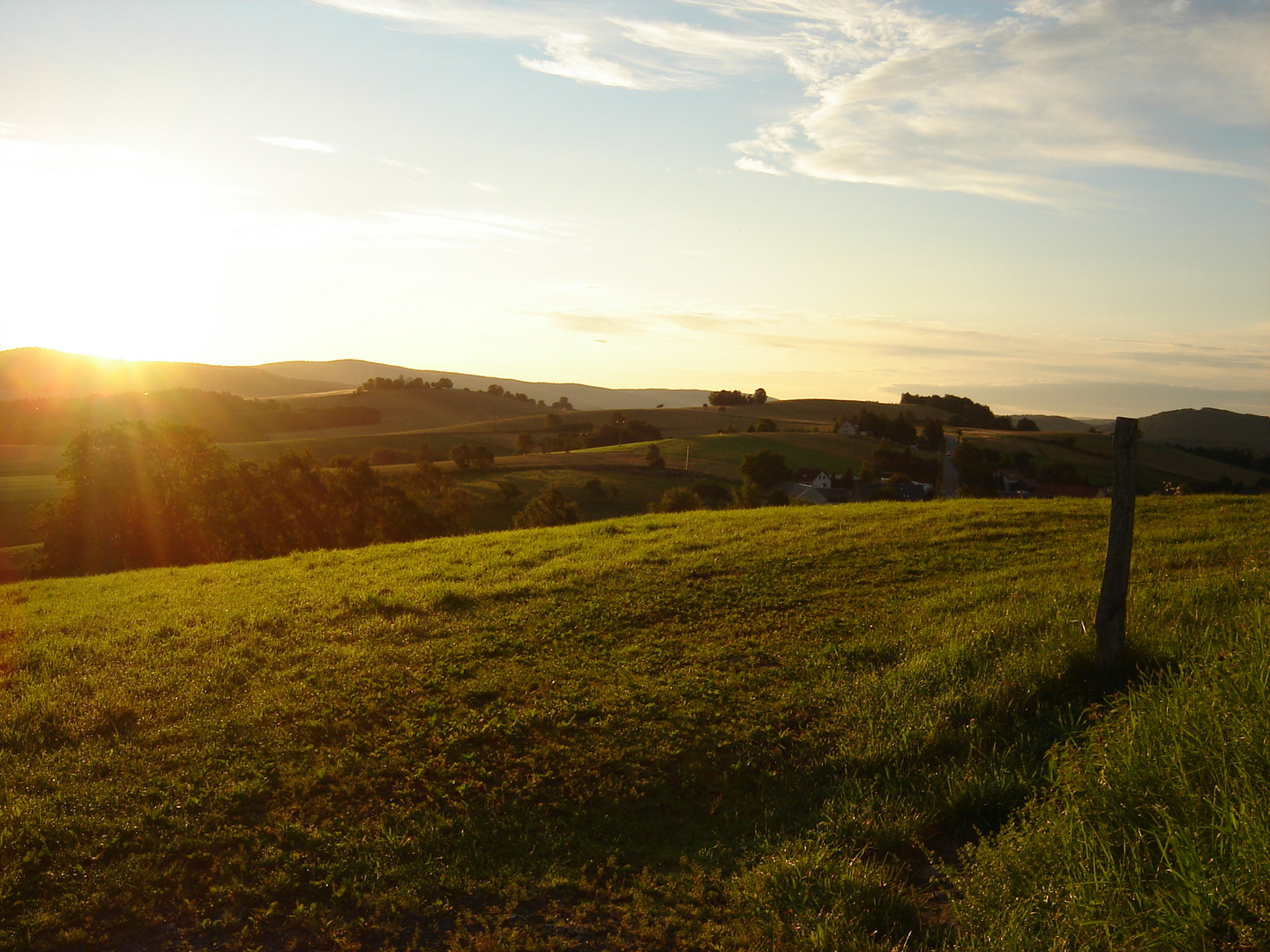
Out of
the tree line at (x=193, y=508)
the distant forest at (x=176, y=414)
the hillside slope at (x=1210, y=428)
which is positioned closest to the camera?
the tree line at (x=193, y=508)

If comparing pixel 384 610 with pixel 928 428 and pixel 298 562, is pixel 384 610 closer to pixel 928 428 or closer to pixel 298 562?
pixel 298 562

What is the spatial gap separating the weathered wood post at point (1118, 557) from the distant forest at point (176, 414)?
84339 millimetres

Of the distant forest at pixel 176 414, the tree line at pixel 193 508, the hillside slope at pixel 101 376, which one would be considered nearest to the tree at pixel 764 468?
the tree line at pixel 193 508

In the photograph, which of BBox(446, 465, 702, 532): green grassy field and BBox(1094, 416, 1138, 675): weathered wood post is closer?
BBox(1094, 416, 1138, 675): weathered wood post

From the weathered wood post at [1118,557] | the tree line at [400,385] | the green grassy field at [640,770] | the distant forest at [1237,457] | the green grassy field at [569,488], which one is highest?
the tree line at [400,385]

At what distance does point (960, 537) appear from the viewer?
A: 17359 millimetres

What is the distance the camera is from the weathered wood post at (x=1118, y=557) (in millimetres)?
8586

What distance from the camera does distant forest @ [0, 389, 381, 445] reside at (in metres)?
84.9

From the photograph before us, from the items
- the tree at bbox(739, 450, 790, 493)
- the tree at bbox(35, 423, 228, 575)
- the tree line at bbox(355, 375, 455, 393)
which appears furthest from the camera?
the tree line at bbox(355, 375, 455, 393)

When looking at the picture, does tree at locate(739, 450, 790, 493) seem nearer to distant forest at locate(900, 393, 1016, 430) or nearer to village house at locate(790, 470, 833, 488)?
village house at locate(790, 470, 833, 488)

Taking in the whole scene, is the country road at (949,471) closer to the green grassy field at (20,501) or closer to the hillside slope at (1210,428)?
the hillside slope at (1210,428)

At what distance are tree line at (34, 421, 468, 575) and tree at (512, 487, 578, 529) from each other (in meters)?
5.64

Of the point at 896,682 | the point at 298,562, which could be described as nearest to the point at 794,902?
the point at 896,682

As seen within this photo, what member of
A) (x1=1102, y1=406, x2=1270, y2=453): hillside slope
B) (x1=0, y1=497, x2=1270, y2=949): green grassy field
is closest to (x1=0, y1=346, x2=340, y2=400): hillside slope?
(x1=0, y1=497, x2=1270, y2=949): green grassy field
